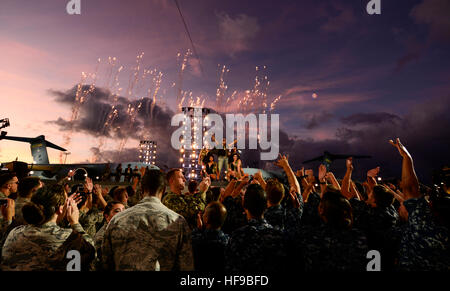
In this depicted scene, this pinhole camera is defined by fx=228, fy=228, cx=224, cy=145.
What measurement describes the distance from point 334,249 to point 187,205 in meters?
2.11

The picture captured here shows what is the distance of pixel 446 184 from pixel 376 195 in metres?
0.99

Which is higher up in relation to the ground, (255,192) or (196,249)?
(255,192)

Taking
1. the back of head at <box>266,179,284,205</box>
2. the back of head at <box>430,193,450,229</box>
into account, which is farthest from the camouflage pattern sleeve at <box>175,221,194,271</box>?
the back of head at <box>430,193,450,229</box>

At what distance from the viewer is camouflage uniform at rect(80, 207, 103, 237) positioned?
4.16 metres

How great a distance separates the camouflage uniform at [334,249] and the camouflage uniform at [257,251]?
0.92 feet

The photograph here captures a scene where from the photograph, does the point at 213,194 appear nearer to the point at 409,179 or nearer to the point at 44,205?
the point at 44,205

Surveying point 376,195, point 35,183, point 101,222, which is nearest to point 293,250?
point 376,195

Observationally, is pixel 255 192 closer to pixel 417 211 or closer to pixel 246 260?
pixel 246 260

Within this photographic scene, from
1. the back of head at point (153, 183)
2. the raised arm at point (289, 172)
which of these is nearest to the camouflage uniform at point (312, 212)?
the raised arm at point (289, 172)

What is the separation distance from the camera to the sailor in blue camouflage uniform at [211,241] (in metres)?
2.93

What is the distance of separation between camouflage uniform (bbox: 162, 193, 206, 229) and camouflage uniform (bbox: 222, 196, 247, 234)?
0.74 meters

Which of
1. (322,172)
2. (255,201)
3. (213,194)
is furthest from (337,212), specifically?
(322,172)

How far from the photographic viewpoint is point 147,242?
7.47 feet
